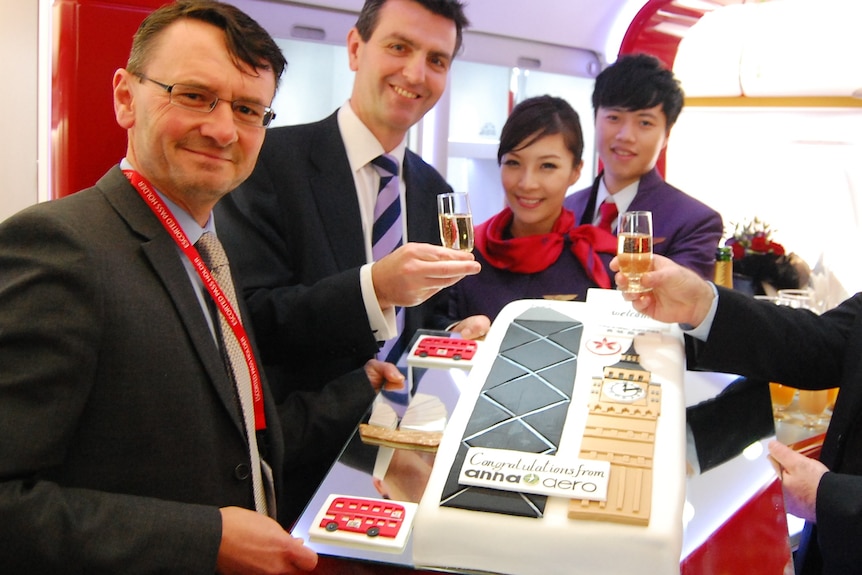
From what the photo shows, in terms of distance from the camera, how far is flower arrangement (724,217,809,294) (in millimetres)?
4320

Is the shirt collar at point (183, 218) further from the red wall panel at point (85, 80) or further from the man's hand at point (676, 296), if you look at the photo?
the man's hand at point (676, 296)

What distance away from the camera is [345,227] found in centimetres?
233

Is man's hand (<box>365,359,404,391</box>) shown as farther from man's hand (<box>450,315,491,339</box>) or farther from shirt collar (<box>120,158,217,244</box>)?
shirt collar (<box>120,158,217,244</box>)

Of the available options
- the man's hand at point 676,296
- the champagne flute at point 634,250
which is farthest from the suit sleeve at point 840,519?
the champagne flute at point 634,250

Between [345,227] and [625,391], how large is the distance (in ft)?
3.60

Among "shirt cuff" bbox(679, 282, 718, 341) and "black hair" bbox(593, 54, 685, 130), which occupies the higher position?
"black hair" bbox(593, 54, 685, 130)

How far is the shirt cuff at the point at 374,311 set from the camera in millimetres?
2010

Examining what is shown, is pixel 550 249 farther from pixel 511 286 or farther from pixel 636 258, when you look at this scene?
pixel 636 258

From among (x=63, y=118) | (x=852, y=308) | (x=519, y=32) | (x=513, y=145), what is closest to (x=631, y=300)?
(x=852, y=308)

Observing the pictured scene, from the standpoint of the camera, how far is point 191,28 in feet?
5.05

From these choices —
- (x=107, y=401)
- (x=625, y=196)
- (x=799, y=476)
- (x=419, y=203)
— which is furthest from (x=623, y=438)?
(x=625, y=196)

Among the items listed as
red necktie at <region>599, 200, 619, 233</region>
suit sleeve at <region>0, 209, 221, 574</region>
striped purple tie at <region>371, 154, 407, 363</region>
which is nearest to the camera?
suit sleeve at <region>0, 209, 221, 574</region>

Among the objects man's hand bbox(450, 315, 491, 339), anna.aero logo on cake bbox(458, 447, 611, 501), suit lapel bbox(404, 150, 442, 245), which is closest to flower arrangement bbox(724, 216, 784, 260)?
suit lapel bbox(404, 150, 442, 245)

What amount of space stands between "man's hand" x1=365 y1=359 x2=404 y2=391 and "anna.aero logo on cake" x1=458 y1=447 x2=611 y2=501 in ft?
2.31
